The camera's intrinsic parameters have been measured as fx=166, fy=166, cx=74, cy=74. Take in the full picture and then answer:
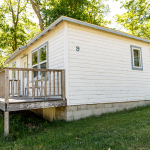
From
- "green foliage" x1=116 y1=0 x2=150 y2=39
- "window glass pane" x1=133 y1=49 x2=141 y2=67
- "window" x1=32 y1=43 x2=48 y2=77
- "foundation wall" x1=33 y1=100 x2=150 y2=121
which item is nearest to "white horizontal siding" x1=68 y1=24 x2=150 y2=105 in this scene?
"foundation wall" x1=33 y1=100 x2=150 y2=121

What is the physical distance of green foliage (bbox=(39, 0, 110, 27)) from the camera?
645 inches

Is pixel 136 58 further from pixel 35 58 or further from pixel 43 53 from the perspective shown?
pixel 35 58

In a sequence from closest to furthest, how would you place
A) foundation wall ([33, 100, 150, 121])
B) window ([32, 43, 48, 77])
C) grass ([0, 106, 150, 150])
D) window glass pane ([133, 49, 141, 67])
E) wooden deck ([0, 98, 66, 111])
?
1. grass ([0, 106, 150, 150])
2. wooden deck ([0, 98, 66, 111])
3. foundation wall ([33, 100, 150, 121])
4. window ([32, 43, 48, 77])
5. window glass pane ([133, 49, 141, 67])

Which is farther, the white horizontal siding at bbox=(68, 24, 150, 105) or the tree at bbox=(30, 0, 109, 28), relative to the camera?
the tree at bbox=(30, 0, 109, 28)

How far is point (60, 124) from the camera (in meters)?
5.74

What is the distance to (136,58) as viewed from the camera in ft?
29.5

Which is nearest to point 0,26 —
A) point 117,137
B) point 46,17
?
point 46,17

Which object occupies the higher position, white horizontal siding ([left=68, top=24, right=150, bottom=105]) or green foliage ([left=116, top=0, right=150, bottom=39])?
green foliage ([left=116, top=0, right=150, bottom=39])

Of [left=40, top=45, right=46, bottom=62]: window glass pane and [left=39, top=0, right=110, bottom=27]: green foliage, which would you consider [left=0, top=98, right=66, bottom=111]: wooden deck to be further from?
[left=39, top=0, right=110, bottom=27]: green foliage

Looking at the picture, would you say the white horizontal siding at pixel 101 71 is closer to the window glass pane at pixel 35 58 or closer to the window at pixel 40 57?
the window at pixel 40 57

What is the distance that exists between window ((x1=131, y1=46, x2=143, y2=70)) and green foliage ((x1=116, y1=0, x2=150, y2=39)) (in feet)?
41.7

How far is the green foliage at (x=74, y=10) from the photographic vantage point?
53.7 ft

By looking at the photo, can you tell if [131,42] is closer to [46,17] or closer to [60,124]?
[60,124]

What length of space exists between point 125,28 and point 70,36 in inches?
759
